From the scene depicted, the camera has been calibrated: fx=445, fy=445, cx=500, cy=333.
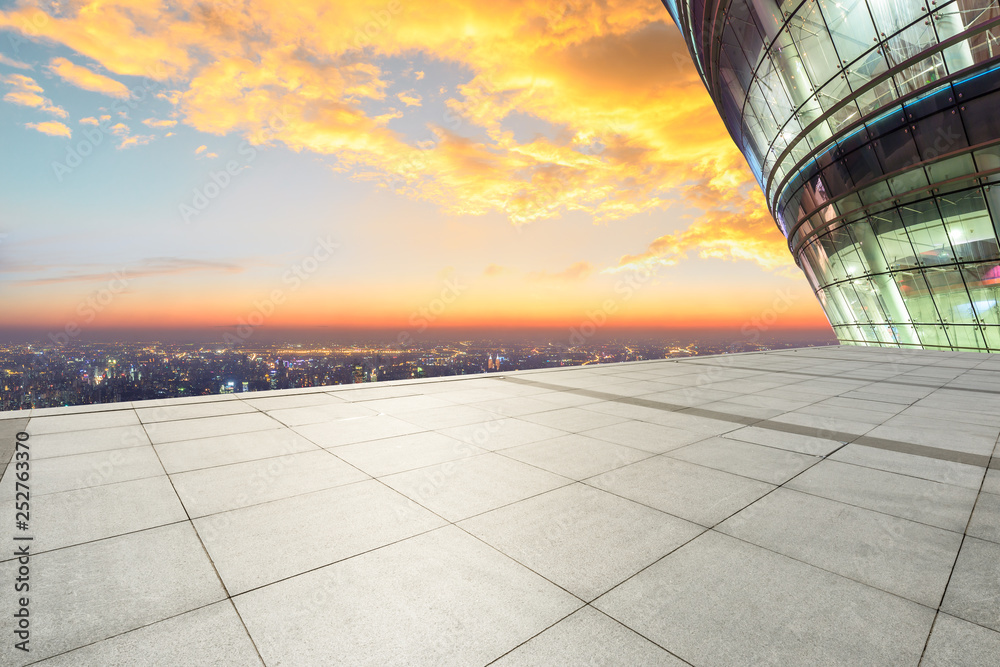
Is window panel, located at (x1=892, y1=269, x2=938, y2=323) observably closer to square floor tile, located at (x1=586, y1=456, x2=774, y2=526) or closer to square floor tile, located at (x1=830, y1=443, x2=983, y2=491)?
square floor tile, located at (x1=830, y1=443, x2=983, y2=491)

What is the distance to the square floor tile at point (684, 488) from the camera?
14.0ft

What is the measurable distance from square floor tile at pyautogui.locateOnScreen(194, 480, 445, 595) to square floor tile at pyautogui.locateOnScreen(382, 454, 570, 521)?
223mm

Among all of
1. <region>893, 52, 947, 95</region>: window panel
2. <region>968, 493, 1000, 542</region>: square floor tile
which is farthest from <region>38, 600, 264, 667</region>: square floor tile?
<region>893, 52, 947, 95</region>: window panel

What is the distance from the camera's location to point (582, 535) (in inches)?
147

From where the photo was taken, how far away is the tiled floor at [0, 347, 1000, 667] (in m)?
2.52

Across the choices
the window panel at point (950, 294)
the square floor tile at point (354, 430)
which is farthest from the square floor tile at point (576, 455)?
the window panel at point (950, 294)

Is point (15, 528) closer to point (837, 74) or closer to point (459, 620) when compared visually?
point (459, 620)

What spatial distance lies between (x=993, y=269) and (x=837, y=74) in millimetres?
12751

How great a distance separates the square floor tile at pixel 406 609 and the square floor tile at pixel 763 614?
541mm

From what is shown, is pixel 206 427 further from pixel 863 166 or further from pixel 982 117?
pixel 863 166

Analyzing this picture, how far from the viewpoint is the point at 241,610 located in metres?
2.75

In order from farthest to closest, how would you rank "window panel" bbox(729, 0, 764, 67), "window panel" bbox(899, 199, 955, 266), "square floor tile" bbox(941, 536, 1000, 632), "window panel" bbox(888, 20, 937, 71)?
1. "window panel" bbox(899, 199, 955, 266)
2. "window panel" bbox(729, 0, 764, 67)
3. "window panel" bbox(888, 20, 937, 71)
4. "square floor tile" bbox(941, 536, 1000, 632)

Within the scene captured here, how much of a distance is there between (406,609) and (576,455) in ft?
11.7

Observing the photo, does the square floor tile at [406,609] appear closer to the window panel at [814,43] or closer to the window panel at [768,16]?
the window panel at [814,43]
